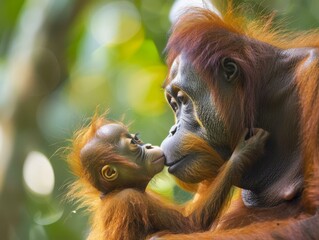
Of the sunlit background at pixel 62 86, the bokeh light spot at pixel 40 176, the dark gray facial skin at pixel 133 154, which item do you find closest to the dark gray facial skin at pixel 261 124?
the dark gray facial skin at pixel 133 154

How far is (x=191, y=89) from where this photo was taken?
160 inches

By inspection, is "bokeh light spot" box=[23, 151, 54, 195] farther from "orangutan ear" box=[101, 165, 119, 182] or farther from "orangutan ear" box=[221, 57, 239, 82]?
"orangutan ear" box=[221, 57, 239, 82]

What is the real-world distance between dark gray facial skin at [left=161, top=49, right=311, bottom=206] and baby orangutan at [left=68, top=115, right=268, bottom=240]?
0.32 feet

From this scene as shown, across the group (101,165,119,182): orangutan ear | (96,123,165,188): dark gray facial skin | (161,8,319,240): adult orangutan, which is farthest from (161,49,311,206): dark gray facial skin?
(101,165,119,182): orangutan ear

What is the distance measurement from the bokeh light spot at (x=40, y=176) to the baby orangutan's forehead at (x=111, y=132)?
2585 mm

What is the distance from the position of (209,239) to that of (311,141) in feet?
1.96

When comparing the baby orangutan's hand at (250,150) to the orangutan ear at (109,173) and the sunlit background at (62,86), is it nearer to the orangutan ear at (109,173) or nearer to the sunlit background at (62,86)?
the orangutan ear at (109,173)

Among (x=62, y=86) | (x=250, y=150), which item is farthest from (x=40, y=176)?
(x=250, y=150)

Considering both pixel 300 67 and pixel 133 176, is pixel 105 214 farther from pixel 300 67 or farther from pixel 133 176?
pixel 300 67

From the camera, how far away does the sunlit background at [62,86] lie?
6453mm

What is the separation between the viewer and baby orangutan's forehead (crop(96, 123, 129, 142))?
4551 mm

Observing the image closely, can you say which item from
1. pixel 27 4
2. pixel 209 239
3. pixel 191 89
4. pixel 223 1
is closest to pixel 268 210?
pixel 209 239

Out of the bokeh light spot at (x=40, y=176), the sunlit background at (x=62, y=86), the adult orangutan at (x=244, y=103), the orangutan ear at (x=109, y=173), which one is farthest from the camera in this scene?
the bokeh light spot at (x=40, y=176)

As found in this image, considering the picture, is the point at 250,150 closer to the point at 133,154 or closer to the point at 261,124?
the point at 261,124
